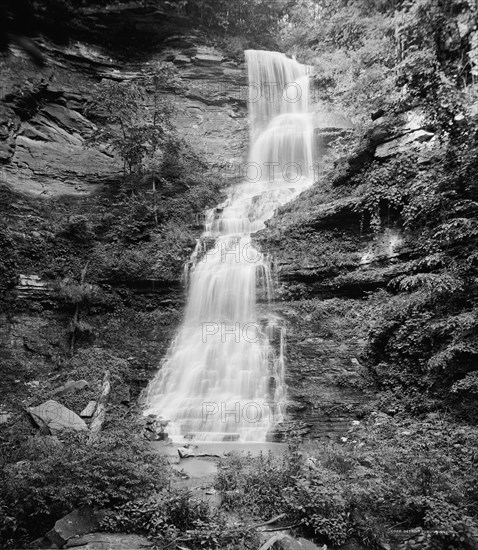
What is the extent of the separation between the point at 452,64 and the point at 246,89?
1426cm

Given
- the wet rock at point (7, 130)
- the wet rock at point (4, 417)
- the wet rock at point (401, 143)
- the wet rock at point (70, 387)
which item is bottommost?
the wet rock at point (4, 417)

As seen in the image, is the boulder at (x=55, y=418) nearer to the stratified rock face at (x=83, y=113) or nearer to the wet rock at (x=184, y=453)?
the wet rock at (x=184, y=453)

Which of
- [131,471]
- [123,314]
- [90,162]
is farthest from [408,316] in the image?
[90,162]

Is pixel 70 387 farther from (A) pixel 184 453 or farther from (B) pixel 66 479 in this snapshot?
(B) pixel 66 479

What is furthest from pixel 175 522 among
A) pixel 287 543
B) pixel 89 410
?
pixel 89 410

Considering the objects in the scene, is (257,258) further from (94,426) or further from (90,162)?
(90,162)

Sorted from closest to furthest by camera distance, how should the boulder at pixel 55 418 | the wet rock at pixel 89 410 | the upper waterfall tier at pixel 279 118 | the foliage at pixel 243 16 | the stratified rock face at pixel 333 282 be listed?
the boulder at pixel 55 418, the wet rock at pixel 89 410, the stratified rock face at pixel 333 282, the upper waterfall tier at pixel 279 118, the foliage at pixel 243 16

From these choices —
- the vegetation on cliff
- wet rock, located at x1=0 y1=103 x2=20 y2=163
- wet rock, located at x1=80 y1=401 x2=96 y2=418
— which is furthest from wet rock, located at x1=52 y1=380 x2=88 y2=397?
wet rock, located at x1=0 y1=103 x2=20 y2=163

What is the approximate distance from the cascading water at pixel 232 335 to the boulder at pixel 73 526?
377 cm

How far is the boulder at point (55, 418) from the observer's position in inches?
251

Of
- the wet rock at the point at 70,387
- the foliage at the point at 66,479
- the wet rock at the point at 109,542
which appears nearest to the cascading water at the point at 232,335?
the wet rock at the point at 70,387

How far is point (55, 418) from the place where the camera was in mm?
6609

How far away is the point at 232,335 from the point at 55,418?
4.59 m

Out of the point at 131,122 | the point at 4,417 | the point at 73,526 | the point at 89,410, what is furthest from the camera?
the point at 131,122
